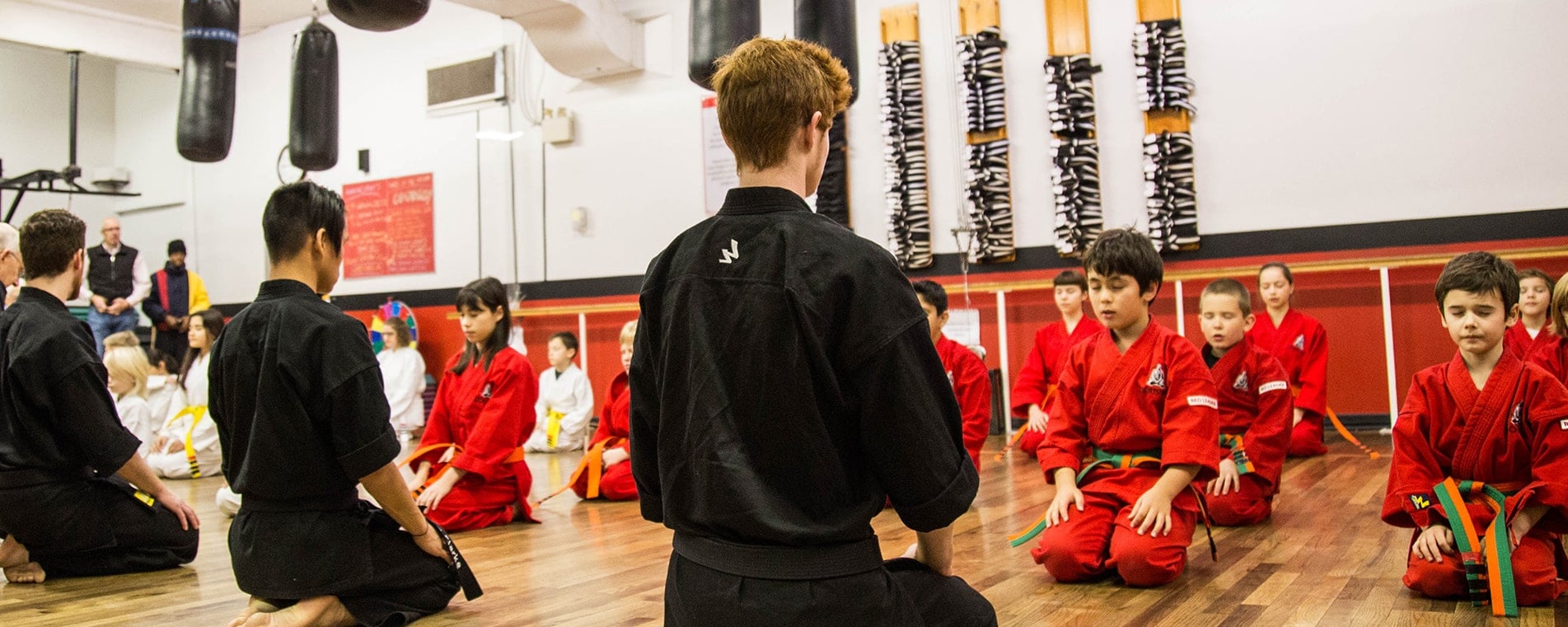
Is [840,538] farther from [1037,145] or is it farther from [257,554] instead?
[1037,145]

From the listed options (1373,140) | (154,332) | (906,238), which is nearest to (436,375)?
(154,332)

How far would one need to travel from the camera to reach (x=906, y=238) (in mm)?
Answer: 6727

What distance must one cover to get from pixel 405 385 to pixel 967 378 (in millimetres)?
5062

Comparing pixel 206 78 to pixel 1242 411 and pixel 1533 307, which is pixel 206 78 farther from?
pixel 1533 307

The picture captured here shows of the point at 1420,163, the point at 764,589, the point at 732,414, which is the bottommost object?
the point at 764,589

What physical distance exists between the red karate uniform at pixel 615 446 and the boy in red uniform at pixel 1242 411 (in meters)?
2.23

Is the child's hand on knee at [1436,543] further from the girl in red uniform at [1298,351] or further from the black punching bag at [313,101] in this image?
the black punching bag at [313,101]

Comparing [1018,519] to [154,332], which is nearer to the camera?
[1018,519]

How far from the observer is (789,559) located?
1.24 m

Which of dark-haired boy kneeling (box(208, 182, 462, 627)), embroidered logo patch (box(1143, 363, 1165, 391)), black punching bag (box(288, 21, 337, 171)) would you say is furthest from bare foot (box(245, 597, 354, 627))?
black punching bag (box(288, 21, 337, 171))

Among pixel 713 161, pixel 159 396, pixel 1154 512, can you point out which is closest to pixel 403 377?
pixel 159 396

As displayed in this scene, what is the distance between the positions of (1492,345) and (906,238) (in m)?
4.53

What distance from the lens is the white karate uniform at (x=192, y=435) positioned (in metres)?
5.60

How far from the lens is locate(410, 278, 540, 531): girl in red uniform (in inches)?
143
